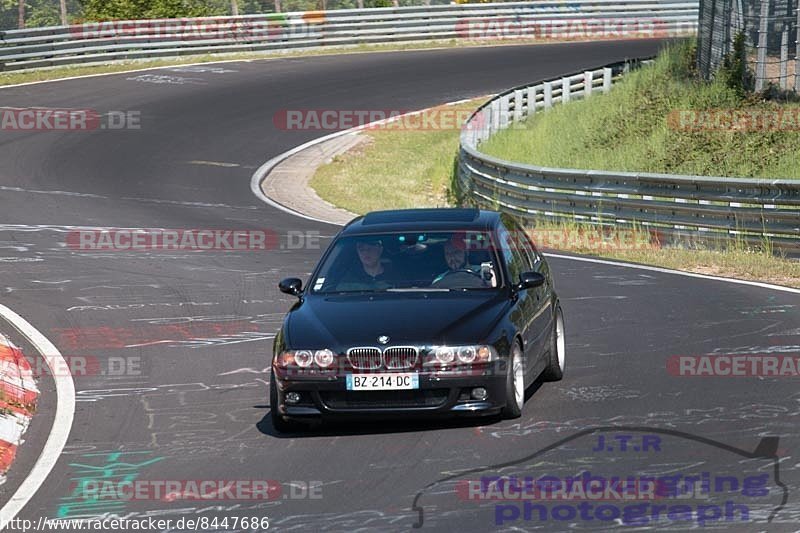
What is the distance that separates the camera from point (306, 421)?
9.51m

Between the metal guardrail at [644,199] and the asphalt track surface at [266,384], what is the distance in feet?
7.20

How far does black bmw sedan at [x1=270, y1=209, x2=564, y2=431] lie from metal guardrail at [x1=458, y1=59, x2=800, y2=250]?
316 inches

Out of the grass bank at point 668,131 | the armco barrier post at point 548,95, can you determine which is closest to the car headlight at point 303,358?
the grass bank at point 668,131

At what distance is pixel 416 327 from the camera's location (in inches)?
377

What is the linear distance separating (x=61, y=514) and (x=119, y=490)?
51 centimetres

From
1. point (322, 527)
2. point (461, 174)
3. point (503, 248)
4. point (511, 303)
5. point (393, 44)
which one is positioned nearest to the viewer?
point (322, 527)

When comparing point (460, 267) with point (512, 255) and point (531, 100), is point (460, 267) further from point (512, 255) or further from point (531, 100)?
point (531, 100)

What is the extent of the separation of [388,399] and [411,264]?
1574mm

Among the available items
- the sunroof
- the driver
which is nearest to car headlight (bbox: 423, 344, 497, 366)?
the driver

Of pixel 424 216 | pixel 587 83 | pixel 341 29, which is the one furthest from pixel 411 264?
pixel 341 29

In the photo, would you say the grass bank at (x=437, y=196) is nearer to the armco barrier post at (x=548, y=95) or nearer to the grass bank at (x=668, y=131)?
the grass bank at (x=668, y=131)

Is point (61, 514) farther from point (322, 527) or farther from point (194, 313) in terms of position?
point (194, 313)

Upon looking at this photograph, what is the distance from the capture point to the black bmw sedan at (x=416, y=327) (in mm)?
9352

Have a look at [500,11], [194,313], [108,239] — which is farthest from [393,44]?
[194,313]
